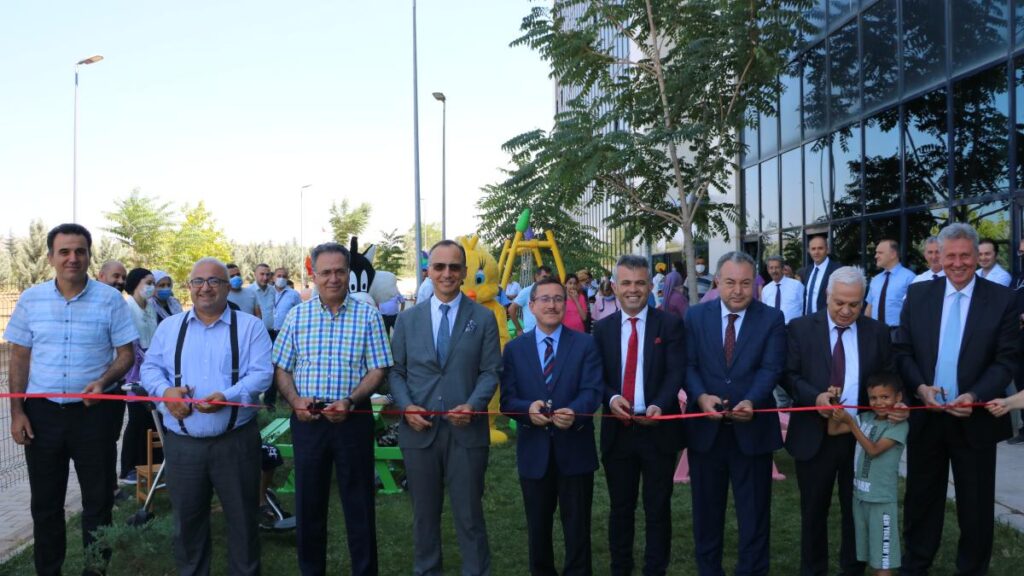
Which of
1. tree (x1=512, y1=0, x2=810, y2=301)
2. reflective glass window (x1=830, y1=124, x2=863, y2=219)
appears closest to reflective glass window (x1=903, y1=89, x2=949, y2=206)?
→ reflective glass window (x1=830, y1=124, x2=863, y2=219)

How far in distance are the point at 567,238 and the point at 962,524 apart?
22832mm

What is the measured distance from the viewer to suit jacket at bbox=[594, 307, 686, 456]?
15.1 feet

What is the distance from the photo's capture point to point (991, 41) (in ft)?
34.4

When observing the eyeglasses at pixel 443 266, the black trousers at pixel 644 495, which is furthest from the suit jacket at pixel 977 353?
the eyeglasses at pixel 443 266

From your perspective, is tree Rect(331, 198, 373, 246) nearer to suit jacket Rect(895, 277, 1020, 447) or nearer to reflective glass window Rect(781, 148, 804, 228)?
reflective glass window Rect(781, 148, 804, 228)

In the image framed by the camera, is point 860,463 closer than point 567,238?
Yes

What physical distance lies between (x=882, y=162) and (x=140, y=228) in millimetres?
46470

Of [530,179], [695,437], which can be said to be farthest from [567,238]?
[695,437]

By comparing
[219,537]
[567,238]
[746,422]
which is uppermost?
[567,238]

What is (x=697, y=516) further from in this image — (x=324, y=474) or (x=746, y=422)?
(x=324, y=474)

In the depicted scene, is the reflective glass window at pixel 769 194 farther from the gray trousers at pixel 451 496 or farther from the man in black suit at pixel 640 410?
the gray trousers at pixel 451 496

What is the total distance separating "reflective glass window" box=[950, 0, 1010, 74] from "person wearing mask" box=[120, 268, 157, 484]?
10.2 meters

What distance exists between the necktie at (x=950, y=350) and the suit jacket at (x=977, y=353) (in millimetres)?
27

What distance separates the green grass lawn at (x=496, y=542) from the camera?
5180 mm
